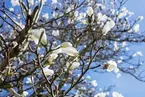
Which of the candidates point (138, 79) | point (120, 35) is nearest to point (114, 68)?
point (138, 79)

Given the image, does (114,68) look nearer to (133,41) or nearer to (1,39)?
(1,39)

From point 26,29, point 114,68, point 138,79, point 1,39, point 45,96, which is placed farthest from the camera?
point 138,79

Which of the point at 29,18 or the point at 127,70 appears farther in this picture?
the point at 127,70

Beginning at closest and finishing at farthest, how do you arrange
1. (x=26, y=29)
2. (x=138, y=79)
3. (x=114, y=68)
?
1. (x=26, y=29)
2. (x=114, y=68)
3. (x=138, y=79)

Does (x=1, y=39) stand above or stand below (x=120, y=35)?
above

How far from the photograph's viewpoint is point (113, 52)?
7293 millimetres

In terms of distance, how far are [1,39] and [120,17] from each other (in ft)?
17.4

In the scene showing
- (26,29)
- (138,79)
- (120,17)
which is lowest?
(138,79)

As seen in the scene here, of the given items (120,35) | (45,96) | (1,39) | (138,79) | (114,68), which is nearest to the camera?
(1,39)

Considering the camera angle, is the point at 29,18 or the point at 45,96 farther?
the point at 45,96

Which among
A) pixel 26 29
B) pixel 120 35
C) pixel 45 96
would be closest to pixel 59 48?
pixel 26 29

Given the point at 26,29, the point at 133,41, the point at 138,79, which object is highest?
the point at 26,29

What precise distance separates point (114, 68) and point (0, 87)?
29.4 inches

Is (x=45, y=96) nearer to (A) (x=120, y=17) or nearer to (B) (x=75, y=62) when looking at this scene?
(B) (x=75, y=62)
